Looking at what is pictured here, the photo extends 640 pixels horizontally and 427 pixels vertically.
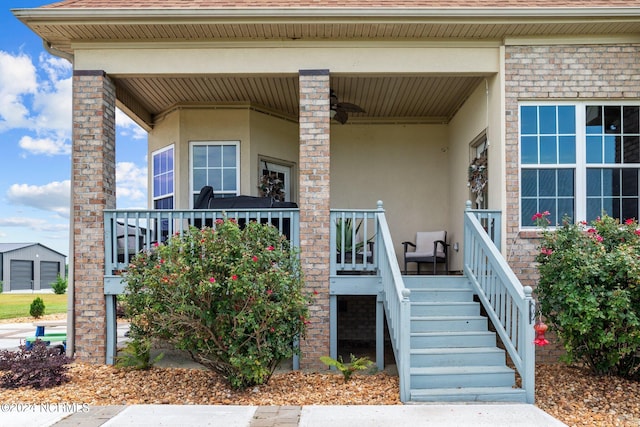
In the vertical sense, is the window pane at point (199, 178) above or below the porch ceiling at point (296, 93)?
below

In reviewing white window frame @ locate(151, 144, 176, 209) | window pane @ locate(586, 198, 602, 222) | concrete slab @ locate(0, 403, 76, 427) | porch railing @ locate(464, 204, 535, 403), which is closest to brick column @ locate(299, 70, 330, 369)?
porch railing @ locate(464, 204, 535, 403)

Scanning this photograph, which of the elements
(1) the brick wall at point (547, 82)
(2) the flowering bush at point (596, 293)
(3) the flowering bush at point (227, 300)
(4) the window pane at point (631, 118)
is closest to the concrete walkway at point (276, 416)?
(3) the flowering bush at point (227, 300)

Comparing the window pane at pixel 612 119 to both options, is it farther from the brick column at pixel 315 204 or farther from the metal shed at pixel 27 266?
the metal shed at pixel 27 266

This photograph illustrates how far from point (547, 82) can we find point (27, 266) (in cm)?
3498

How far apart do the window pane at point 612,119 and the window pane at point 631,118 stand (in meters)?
0.06

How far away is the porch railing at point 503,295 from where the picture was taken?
15.1ft

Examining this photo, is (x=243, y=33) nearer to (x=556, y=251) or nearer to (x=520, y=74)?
(x=520, y=74)

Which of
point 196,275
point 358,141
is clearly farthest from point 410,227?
point 196,275

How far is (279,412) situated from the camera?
429cm

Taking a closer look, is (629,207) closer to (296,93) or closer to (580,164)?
(580,164)

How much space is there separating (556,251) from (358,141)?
4192mm

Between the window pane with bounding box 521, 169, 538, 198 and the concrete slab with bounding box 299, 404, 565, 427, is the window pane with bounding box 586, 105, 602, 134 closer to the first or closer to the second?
the window pane with bounding box 521, 169, 538, 198

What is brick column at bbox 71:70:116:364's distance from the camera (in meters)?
6.05

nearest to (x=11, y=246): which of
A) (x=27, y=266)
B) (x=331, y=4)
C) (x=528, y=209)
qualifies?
(x=27, y=266)
